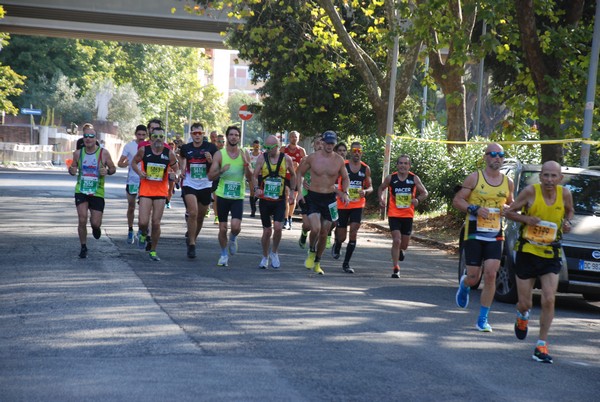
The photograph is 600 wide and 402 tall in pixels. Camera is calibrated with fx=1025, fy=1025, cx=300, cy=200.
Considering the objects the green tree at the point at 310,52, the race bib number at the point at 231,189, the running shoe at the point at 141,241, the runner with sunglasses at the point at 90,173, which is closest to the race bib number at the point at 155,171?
the runner with sunglasses at the point at 90,173

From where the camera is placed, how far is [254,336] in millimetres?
→ 8789

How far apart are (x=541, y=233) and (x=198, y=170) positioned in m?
6.98

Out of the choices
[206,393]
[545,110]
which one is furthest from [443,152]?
[206,393]

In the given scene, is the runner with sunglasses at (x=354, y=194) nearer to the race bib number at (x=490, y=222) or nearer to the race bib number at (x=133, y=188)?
the race bib number at (x=133, y=188)

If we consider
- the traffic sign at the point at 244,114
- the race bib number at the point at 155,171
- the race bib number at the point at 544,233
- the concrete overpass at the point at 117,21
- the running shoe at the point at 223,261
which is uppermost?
the concrete overpass at the point at 117,21

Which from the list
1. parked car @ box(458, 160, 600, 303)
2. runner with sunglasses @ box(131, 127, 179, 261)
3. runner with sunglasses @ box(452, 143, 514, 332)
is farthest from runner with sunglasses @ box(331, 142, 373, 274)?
runner with sunglasses @ box(452, 143, 514, 332)

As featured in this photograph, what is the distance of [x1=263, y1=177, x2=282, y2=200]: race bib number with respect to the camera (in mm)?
14688

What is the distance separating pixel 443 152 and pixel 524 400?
20.4 m

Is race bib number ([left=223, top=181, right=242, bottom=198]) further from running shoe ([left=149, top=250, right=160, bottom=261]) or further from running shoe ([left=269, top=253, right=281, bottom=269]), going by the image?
running shoe ([left=149, top=250, right=160, bottom=261])

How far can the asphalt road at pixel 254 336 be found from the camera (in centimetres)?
696

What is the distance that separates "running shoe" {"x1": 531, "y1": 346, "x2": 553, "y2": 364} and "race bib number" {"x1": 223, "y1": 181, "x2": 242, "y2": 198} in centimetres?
676

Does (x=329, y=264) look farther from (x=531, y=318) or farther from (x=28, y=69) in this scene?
(x=28, y=69)

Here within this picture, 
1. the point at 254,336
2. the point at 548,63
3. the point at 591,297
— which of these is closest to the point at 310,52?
the point at 548,63

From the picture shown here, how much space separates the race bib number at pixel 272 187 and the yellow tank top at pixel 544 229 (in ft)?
18.8
